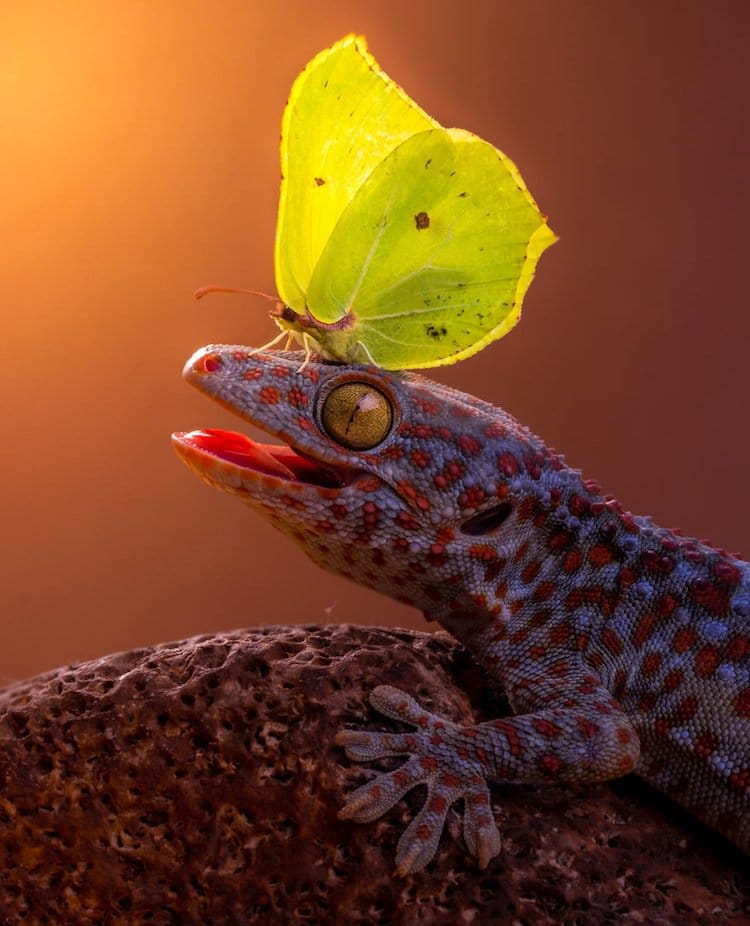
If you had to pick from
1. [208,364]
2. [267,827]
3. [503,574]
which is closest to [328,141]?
[208,364]

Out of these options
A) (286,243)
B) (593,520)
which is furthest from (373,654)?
(286,243)

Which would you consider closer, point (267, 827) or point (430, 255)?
point (267, 827)

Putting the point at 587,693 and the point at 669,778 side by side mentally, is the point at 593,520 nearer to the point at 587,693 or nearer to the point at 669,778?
the point at 587,693

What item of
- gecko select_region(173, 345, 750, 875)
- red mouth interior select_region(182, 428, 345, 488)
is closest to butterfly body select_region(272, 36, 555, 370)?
gecko select_region(173, 345, 750, 875)

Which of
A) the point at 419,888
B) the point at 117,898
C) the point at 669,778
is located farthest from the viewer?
the point at 669,778

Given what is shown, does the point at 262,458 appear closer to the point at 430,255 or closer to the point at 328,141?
the point at 430,255

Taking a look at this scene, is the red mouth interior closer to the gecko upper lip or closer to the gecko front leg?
the gecko upper lip

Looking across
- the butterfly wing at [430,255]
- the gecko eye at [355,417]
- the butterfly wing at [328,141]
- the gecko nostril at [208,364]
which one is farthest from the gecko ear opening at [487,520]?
the gecko nostril at [208,364]
